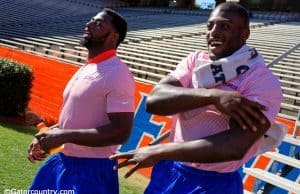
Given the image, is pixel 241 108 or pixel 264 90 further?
pixel 264 90

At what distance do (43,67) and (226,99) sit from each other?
882 cm

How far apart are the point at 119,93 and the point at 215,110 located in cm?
75

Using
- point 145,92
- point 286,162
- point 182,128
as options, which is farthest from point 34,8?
point 182,128

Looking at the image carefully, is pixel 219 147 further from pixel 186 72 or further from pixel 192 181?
pixel 186 72

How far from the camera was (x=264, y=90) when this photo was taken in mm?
1780

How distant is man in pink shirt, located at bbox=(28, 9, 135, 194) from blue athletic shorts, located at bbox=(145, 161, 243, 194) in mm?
513

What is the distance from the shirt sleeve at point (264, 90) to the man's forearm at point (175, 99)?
146mm

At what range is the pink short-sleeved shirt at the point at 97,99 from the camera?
2.50 metres

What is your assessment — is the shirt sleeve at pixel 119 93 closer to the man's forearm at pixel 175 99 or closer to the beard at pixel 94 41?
the beard at pixel 94 41

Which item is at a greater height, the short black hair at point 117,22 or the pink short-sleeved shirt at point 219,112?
the short black hair at point 117,22

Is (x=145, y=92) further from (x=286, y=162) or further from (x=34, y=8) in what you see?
(x=34, y=8)

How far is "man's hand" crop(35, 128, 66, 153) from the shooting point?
245 cm

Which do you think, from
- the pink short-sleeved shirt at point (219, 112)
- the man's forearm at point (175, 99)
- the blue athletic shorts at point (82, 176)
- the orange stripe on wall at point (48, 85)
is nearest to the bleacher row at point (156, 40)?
the orange stripe on wall at point (48, 85)

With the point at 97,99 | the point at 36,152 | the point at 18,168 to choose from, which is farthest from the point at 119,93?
the point at 18,168
